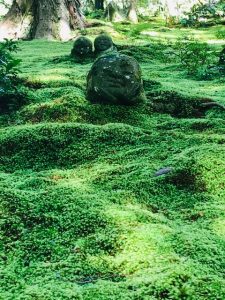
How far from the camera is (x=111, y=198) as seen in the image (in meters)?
4.25

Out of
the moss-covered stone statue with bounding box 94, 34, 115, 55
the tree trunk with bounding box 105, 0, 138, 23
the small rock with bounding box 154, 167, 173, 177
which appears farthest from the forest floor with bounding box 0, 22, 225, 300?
the tree trunk with bounding box 105, 0, 138, 23

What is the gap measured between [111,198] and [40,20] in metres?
13.7

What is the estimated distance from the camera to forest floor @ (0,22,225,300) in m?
2.97

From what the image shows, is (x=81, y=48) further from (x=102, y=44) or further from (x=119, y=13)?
(x=119, y=13)

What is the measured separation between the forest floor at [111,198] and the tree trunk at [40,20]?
29.1ft

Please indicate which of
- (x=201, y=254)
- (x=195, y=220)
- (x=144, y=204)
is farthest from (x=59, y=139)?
(x=201, y=254)

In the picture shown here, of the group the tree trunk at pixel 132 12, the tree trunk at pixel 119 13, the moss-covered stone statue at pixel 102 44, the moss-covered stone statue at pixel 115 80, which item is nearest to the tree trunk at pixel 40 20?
the moss-covered stone statue at pixel 102 44

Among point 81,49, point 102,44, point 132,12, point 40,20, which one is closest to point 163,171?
point 81,49

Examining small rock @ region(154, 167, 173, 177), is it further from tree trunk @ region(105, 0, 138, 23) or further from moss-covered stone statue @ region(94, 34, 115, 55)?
tree trunk @ region(105, 0, 138, 23)

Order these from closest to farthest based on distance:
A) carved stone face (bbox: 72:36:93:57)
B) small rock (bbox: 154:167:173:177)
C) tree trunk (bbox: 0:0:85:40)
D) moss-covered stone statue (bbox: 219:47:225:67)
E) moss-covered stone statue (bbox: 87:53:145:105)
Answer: small rock (bbox: 154:167:173:177) → moss-covered stone statue (bbox: 87:53:145:105) → moss-covered stone statue (bbox: 219:47:225:67) → carved stone face (bbox: 72:36:93:57) → tree trunk (bbox: 0:0:85:40)

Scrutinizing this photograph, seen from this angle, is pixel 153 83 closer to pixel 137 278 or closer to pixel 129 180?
pixel 129 180

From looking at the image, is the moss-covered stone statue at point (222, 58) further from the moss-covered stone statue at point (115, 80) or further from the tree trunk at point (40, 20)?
the tree trunk at point (40, 20)

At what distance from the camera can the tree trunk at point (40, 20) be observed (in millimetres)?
16031

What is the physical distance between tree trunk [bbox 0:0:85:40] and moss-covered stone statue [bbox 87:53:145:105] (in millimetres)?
9947
